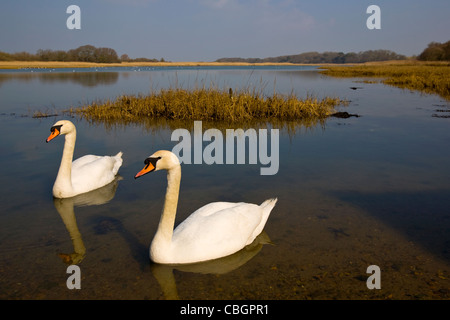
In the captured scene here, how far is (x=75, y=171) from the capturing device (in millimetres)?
7676

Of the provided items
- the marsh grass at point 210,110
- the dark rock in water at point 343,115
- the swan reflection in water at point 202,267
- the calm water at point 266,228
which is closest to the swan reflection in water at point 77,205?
the calm water at point 266,228

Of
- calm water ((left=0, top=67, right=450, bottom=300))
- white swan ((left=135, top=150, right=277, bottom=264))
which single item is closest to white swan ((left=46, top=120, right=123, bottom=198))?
calm water ((left=0, top=67, right=450, bottom=300))

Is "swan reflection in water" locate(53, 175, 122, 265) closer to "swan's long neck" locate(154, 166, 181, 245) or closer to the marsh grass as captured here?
"swan's long neck" locate(154, 166, 181, 245)

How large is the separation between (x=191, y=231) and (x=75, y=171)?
396 centimetres

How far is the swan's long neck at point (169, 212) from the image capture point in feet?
15.3

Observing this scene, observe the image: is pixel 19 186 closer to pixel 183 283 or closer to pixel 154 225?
pixel 154 225

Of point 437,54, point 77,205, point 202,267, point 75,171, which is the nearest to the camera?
point 202,267

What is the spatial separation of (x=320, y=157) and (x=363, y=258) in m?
5.64

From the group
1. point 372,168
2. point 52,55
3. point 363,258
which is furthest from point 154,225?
point 52,55

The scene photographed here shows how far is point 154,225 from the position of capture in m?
6.00

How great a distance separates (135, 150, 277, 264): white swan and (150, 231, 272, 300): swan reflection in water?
0.39ft

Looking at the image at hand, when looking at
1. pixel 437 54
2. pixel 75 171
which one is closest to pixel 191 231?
pixel 75 171

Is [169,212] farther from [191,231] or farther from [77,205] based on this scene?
[77,205]

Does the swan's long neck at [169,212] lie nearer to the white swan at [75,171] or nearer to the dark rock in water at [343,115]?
the white swan at [75,171]
